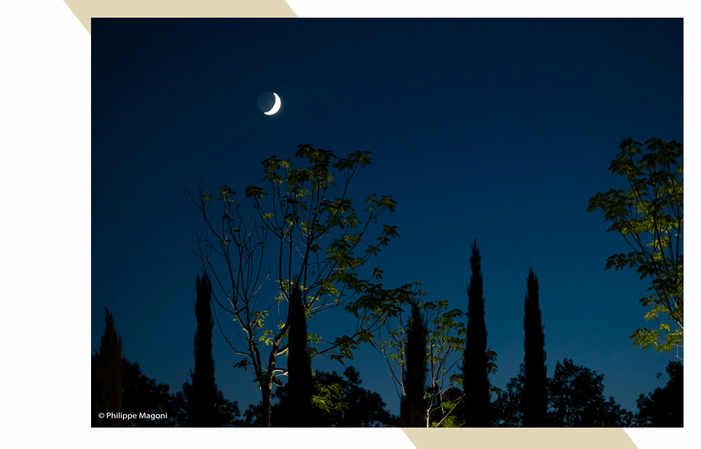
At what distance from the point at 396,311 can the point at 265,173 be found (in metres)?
3.01

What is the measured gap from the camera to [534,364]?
7914 mm

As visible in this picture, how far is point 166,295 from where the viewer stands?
29.5 feet

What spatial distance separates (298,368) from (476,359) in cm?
286

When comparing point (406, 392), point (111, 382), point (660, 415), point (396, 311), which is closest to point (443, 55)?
point (396, 311)

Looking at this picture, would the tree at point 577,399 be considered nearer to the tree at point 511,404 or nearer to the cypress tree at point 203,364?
the tree at point 511,404

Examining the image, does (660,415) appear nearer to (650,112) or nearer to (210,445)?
(650,112)

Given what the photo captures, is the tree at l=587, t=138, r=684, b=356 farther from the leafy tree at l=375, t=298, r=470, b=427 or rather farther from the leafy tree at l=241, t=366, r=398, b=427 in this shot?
the leafy tree at l=241, t=366, r=398, b=427

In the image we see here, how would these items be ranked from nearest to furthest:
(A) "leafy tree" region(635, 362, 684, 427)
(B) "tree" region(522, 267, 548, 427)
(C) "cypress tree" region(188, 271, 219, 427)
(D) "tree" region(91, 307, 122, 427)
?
1. (D) "tree" region(91, 307, 122, 427)
2. (C) "cypress tree" region(188, 271, 219, 427)
3. (B) "tree" region(522, 267, 548, 427)
4. (A) "leafy tree" region(635, 362, 684, 427)

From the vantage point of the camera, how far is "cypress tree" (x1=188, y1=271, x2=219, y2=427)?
24.8ft

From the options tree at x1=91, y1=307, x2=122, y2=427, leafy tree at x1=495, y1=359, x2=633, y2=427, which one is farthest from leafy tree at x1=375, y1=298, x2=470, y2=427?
tree at x1=91, y1=307, x2=122, y2=427

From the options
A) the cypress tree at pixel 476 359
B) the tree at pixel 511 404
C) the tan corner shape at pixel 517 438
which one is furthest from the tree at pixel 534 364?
the tan corner shape at pixel 517 438

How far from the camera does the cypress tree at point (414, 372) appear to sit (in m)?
7.44

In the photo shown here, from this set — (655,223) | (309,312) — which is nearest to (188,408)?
(309,312)
